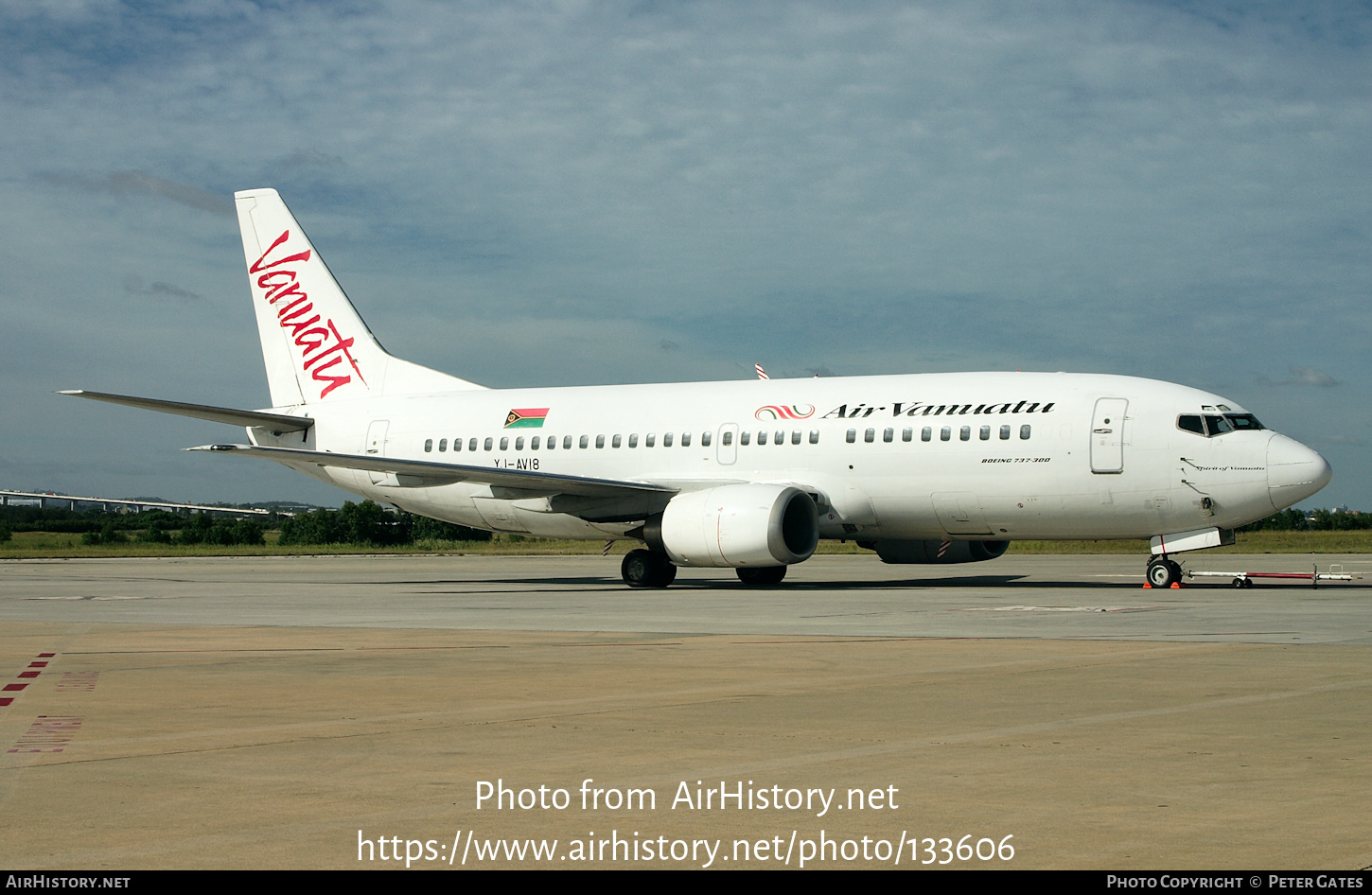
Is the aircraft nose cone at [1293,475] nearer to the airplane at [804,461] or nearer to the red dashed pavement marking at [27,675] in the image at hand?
the airplane at [804,461]

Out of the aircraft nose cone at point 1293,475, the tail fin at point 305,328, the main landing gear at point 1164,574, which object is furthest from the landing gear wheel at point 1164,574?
the tail fin at point 305,328

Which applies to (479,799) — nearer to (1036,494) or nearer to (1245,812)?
(1245,812)

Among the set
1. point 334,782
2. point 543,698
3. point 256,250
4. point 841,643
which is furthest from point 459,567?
point 334,782

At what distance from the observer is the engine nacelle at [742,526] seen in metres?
24.8

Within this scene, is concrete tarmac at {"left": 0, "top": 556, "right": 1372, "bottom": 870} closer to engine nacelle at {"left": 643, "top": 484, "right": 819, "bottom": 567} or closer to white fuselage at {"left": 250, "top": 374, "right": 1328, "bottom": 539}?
white fuselage at {"left": 250, "top": 374, "right": 1328, "bottom": 539}

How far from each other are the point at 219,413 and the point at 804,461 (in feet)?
44.7

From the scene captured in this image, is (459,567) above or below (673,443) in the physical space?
below

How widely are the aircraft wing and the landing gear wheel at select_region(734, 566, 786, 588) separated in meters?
2.28

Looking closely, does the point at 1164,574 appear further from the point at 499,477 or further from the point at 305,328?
the point at 305,328

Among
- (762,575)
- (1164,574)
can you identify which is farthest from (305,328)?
(1164,574)

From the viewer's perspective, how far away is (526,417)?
31609 mm

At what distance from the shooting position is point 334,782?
6426 millimetres
